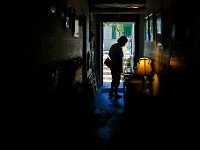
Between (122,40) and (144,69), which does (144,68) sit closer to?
(144,69)

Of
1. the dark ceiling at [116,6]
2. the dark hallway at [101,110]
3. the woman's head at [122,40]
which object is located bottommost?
the dark hallway at [101,110]

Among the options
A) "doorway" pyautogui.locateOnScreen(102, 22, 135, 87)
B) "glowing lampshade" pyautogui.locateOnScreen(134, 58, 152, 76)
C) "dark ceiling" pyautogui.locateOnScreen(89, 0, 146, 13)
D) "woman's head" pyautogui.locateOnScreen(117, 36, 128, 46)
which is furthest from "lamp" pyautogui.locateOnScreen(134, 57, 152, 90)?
"doorway" pyautogui.locateOnScreen(102, 22, 135, 87)

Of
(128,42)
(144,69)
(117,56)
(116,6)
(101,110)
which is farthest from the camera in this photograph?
(128,42)

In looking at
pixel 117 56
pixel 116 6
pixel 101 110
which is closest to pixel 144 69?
pixel 101 110

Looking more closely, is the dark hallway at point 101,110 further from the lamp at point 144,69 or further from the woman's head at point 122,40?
the woman's head at point 122,40

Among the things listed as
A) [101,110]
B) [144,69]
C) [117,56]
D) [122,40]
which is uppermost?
[122,40]

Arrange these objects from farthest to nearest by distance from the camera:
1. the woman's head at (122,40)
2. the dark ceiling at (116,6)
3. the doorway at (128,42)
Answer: the doorway at (128,42) → the dark ceiling at (116,6) → the woman's head at (122,40)

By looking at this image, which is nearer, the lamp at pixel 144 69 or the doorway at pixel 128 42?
the lamp at pixel 144 69

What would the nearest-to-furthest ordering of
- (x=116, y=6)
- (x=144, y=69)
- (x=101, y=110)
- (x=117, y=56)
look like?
(x=144, y=69), (x=101, y=110), (x=117, y=56), (x=116, y=6)

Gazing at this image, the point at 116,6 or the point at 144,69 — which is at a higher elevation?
the point at 116,6

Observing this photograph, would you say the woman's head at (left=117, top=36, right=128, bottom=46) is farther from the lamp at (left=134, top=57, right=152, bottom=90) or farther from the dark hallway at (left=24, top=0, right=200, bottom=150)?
the lamp at (left=134, top=57, right=152, bottom=90)

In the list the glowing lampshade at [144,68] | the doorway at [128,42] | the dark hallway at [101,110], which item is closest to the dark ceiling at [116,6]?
the doorway at [128,42]

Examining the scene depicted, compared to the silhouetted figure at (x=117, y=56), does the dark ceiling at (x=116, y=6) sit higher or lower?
higher

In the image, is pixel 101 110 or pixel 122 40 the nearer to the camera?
pixel 101 110
